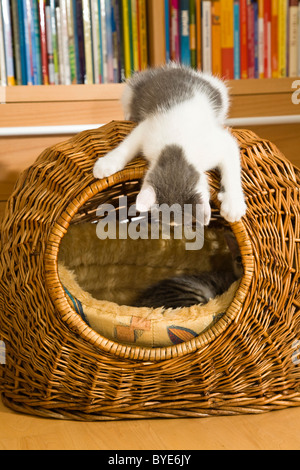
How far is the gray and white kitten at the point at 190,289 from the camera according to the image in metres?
1.54

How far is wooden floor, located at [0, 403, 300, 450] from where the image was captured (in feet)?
3.64

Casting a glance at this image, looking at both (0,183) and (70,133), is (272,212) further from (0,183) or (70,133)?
(0,183)

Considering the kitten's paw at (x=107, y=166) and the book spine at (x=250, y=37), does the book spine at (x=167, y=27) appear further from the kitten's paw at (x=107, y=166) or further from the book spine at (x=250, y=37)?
the kitten's paw at (x=107, y=166)

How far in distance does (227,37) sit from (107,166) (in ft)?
3.45

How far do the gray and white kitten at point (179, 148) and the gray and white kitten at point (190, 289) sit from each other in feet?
1.34

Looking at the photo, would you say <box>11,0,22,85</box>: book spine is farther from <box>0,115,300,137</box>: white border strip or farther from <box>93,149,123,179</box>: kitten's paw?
<box>93,149,123,179</box>: kitten's paw

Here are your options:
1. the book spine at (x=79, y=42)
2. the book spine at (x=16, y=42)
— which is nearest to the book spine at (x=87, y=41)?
the book spine at (x=79, y=42)

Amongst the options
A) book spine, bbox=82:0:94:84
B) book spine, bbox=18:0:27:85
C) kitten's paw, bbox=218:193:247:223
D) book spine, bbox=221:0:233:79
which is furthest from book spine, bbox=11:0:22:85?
kitten's paw, bbox=218:193:247:223

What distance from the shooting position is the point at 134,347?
1.19 m

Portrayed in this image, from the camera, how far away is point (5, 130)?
163cm

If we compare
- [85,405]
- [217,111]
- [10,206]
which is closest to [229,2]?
[217,111]

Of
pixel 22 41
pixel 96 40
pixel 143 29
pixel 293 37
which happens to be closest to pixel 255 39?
pixel 293 37

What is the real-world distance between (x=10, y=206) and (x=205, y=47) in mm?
1055

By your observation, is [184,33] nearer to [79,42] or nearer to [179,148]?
[79,42]
